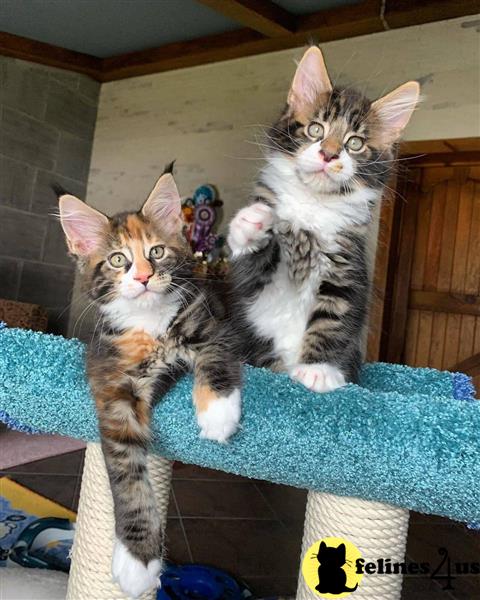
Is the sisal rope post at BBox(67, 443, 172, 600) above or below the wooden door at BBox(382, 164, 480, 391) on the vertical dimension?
below

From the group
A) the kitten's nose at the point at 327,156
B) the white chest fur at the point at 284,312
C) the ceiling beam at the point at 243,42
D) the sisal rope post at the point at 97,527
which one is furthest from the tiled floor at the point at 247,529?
the ceiling beam at the point at 243,42

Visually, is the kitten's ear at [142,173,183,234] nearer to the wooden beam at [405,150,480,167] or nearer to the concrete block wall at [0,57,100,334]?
the wooden beam at [405,150,480,167]

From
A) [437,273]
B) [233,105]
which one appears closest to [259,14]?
[233,105]

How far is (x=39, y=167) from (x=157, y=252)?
3.46m

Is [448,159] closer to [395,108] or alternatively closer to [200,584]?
[395,108]

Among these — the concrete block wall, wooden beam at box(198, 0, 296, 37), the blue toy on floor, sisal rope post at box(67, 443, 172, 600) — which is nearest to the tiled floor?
the blue toy on floor

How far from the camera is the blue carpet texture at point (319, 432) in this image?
32.1 inches

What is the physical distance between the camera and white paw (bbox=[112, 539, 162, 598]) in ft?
2.86

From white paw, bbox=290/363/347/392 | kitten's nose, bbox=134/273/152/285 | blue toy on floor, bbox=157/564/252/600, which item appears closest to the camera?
white paw, bbox=290/363/347/392

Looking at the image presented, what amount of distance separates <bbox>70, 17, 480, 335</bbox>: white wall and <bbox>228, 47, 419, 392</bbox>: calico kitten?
3.46ft

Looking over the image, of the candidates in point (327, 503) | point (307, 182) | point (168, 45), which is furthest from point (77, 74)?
point (327, 503)

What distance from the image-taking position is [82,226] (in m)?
1.21

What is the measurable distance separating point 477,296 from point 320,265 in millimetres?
2426

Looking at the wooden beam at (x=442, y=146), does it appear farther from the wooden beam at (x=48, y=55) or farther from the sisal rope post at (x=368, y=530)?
the wooden beam at (x=48, y=55)
